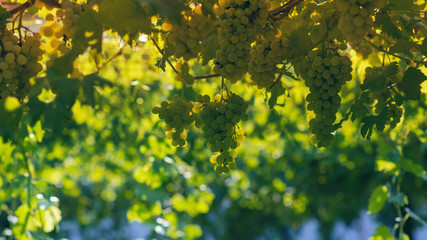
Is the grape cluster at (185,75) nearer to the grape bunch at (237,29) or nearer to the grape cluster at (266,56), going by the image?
the grape bunch at (237,29)

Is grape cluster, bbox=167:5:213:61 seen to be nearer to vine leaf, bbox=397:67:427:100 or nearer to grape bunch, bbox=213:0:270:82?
grape bunch, bbox=213:0:270:82

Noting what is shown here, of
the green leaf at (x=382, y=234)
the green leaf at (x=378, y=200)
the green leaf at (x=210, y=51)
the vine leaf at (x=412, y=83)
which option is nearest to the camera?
the vine leaf at (x=412, y=83)

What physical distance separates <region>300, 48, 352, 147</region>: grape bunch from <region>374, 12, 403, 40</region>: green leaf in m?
0.12

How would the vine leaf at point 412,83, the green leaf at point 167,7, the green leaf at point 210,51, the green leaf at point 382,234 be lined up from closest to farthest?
the green leaf at point 167,7 → the vine leaf at point 412,83 → the green leaf at point 210,51 → the green leaf at point 382,234

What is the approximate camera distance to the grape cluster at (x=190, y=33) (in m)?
0.89

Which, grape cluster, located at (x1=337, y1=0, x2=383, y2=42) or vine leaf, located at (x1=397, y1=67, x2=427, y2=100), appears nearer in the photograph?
grape cluster, located at (x1=337, y1=0, x2=383, y2=42)

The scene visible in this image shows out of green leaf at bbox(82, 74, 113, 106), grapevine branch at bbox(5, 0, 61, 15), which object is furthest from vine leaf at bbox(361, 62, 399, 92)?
grapevine branch at bbox(5, 0, 61, 15)

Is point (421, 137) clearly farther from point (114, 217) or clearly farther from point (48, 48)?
point (114, 217)

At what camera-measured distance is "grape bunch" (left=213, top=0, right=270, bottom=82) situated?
995 mm

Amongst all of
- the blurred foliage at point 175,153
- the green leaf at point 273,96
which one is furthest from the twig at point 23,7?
the green leaf at point 273,96


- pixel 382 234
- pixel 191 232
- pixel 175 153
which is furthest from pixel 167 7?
pixel 191 232

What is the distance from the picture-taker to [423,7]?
1197mm

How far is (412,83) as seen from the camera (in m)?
1.10

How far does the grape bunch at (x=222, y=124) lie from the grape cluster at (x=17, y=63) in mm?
426
